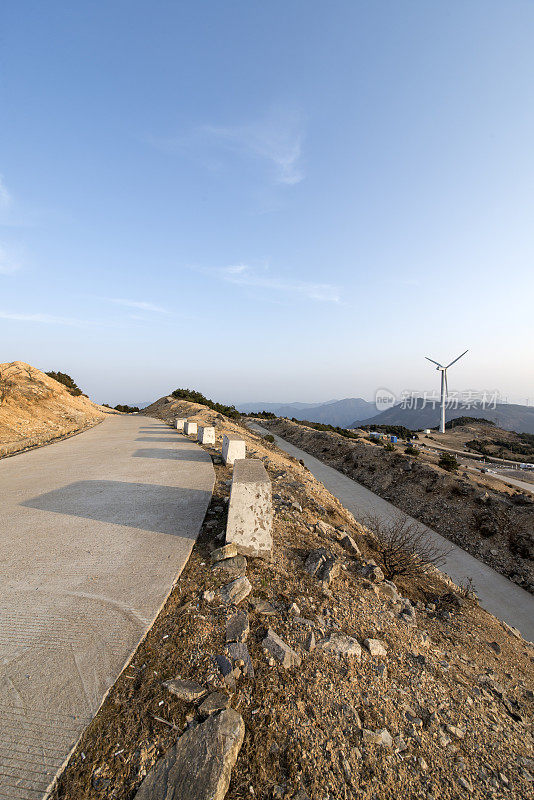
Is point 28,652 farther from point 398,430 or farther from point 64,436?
point 398,430

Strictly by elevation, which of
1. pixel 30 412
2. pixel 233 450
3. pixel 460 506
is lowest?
pixel 460 506

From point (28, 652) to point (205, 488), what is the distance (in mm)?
4238

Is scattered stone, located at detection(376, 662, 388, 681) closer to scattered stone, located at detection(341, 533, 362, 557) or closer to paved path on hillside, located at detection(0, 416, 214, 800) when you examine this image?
paved path on hillside, located at detection(0, 416, 214, 800)

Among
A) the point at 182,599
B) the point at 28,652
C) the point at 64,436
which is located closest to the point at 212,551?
the point at 182,599

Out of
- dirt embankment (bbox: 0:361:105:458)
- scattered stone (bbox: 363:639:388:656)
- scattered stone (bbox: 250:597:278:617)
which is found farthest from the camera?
dirt embankment (bbox: 0:361:105:458)

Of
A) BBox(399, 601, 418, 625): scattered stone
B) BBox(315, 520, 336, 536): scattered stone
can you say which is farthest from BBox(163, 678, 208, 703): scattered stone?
BBox(315, 520, 336, 536): scattered stone

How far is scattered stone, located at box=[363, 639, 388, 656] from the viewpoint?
337 centimetres

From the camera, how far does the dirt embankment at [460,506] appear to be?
465 inches

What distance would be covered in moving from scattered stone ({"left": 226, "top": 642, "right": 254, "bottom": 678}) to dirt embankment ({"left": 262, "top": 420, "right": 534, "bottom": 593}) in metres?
11.9

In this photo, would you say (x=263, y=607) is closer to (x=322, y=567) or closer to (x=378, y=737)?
(x=322, y=567)

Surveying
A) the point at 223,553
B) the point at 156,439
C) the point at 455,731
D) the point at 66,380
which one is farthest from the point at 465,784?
the point at 66,380

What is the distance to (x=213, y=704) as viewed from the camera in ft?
8.05

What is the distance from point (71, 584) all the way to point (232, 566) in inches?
74.7

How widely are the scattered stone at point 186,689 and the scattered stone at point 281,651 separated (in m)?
0.72
